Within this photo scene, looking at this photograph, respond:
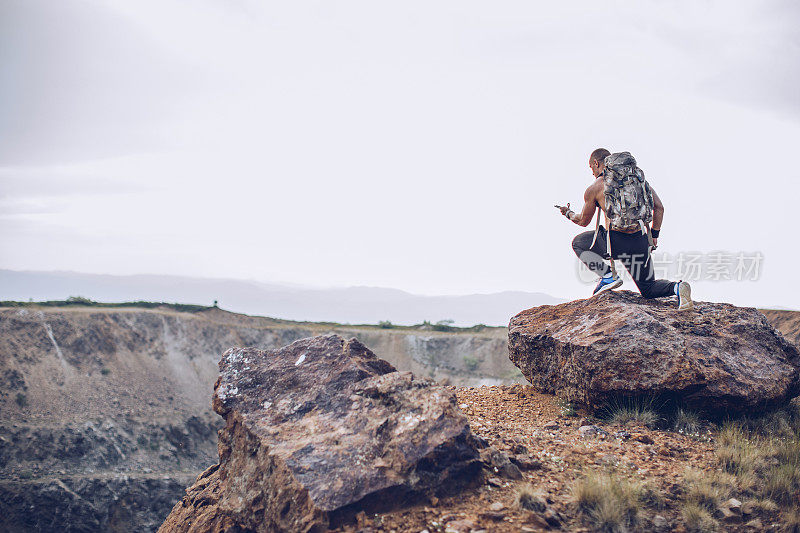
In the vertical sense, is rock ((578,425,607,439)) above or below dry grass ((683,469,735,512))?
above

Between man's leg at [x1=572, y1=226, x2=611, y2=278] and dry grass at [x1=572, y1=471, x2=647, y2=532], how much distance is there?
150 inches

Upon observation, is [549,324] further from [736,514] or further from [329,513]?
[329,513]

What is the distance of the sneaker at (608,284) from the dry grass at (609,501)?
151 inches

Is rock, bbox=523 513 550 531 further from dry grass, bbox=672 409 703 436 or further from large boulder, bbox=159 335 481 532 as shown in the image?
dry grass, bbox=672 409 703 436

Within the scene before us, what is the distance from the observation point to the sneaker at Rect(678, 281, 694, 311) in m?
7.94

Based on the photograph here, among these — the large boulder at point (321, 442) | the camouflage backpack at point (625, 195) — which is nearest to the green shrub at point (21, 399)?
the large boulder at point (321, 442)

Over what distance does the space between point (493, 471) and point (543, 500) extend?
0.67 metres

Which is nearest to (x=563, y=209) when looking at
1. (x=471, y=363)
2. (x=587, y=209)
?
(x=587, y=209)

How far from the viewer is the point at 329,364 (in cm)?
665

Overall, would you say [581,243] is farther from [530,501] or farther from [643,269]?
[530,501]

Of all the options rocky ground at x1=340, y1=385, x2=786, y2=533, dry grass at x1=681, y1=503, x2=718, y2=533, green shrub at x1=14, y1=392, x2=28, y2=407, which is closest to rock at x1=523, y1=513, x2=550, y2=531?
rocky ground at x1=340, y1=385, x2=786, y2=533

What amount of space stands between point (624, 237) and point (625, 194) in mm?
640

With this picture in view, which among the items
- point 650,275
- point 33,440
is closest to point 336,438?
point 650,275

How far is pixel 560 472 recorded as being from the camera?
549 centimetres
